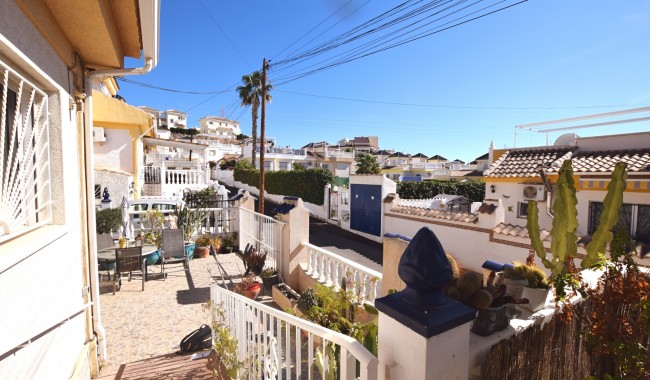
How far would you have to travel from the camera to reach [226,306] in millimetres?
3660

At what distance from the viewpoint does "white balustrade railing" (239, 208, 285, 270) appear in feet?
21.5

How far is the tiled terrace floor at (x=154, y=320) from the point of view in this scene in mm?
3744

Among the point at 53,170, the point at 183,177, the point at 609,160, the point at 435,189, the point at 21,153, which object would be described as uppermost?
the point at 609,160

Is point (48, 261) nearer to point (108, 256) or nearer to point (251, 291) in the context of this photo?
point (251, 291)

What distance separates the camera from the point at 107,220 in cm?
Result: 852

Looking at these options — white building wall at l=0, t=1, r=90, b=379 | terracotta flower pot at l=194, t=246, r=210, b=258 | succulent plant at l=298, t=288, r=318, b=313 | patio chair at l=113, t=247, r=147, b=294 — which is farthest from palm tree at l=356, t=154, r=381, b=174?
white building wall at l=0, t=1, r=90, b=379

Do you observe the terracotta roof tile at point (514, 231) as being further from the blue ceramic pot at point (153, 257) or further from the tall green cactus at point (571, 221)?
the blue ceramic pot at point (153, 257)

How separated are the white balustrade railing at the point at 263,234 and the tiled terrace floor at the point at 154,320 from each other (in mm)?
960

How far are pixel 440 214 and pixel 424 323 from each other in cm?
1026

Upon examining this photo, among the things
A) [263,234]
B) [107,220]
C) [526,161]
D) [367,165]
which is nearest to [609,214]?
[263,234]

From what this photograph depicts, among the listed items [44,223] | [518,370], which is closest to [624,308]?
[518,370]

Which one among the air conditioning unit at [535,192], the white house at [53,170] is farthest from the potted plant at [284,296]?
the air conditioning unit at [535,192]

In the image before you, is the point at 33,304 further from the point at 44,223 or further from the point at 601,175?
the point at 601,175

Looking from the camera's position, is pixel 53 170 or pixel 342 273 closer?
pixel 53 170
